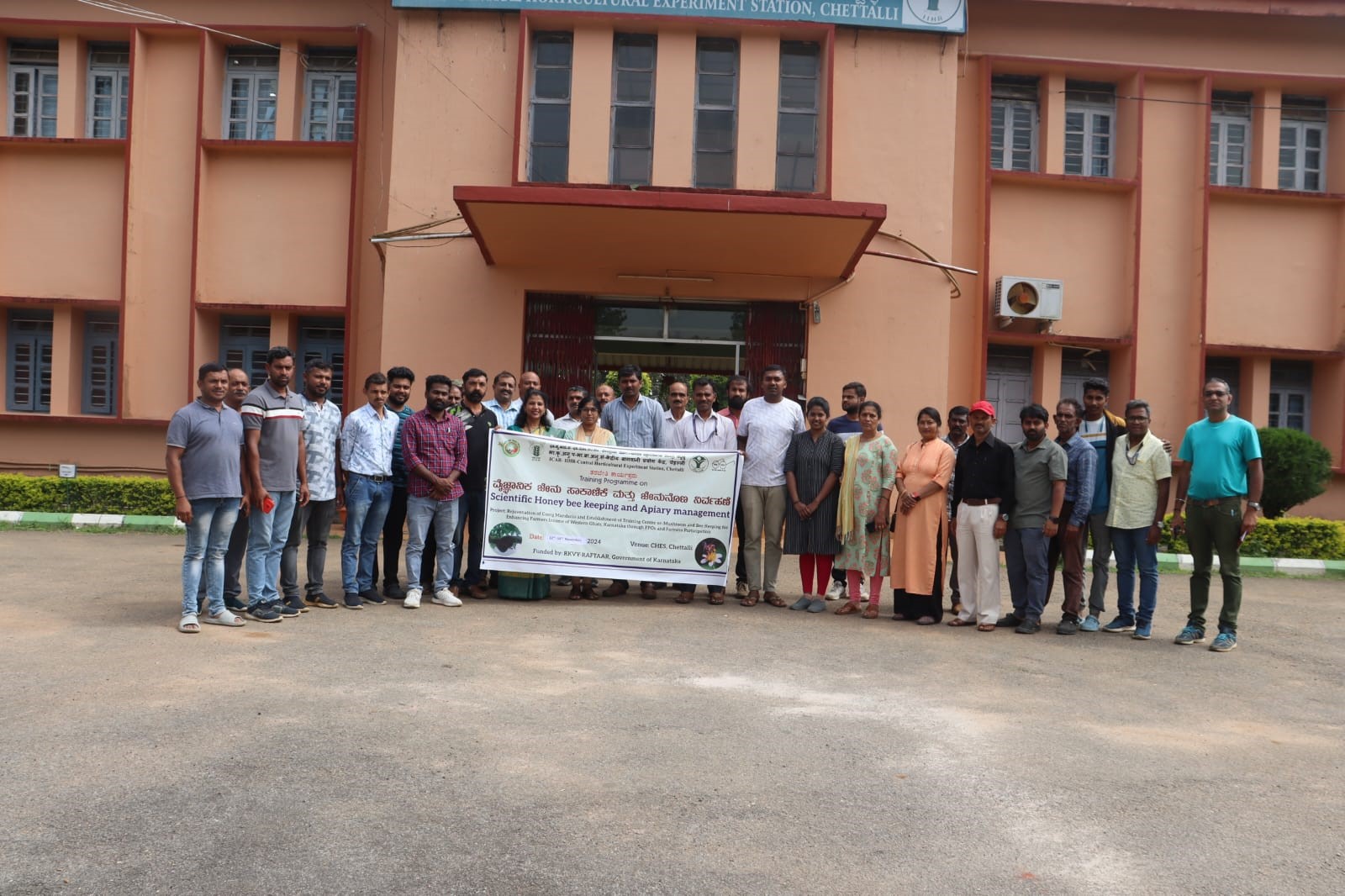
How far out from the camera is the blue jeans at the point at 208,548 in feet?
20.9

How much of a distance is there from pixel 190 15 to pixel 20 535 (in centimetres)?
724

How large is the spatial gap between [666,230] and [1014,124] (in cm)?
606

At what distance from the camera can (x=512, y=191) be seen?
10492 millimetres

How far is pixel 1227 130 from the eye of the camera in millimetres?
14742

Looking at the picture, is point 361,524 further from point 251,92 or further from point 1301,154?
point 1301,154

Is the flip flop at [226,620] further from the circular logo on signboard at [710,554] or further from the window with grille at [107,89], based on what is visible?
the window with grille at [107,89]

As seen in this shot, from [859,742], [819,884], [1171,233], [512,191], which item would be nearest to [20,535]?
[512,191]

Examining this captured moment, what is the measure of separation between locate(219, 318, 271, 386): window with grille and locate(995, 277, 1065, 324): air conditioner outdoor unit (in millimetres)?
10086

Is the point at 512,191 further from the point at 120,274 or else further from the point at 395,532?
the point at 120,274

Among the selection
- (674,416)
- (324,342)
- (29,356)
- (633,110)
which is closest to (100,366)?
(29,356)

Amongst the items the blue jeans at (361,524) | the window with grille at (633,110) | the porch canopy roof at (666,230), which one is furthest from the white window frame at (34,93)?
the blue jeans at (361,524)

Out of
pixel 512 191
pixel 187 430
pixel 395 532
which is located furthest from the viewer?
pixel 512 191

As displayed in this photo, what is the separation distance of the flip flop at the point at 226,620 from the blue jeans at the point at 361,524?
0.91 metres

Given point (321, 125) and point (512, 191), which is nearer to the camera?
point (512, 191)
